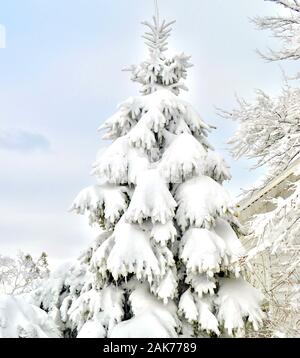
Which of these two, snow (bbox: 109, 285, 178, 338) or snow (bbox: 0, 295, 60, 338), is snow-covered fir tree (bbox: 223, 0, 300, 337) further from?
snow (bbox: 0, 295, 60, 338)

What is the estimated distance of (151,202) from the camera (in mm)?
9375

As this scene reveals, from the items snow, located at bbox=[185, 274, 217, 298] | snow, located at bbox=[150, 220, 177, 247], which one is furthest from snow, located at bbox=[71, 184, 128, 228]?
snow, located at bbox=[185, 274, 217, 298]

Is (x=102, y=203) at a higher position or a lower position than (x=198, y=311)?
higher

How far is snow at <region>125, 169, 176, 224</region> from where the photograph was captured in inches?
363

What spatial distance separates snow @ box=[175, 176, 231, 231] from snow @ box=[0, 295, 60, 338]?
3.83m

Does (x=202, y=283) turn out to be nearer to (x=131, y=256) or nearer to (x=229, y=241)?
(x=229, y=241)

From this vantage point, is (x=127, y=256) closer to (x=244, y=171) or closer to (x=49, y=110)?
(x=244, y=171)

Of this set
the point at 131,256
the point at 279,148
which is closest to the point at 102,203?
the point at 131,256

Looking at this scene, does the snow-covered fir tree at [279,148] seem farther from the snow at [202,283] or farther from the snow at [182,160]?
the snow at [202,283]

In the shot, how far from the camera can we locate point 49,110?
24.8m

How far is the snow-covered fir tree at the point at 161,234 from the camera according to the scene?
9.10m

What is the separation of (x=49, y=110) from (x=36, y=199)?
4.49 meters

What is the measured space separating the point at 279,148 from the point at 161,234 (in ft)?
8.97
